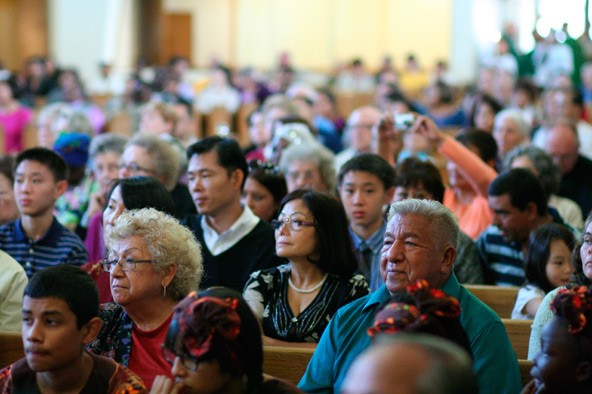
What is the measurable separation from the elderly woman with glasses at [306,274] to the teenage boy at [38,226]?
1048 millimetres

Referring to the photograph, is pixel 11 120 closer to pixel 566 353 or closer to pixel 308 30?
pixel 566 353

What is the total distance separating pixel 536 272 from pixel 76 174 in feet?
10.00

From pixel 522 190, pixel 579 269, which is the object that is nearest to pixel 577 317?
pixel 579 269

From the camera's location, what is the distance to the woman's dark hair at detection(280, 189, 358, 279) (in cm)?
375

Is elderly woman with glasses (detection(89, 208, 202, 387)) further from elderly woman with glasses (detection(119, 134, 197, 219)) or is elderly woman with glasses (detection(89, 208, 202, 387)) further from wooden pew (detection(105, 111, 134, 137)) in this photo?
wooden pew (detection(105, 111, 134, 137))

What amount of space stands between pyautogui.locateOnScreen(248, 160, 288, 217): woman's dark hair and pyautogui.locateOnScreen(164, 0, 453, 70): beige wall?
1409 cm

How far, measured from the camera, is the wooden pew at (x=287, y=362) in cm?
317

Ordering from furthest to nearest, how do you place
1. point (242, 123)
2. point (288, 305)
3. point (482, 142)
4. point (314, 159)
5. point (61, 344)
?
1. point (242, 123)
2. point (482, 142)
3. point (314, 159)
4. point (288, 305)
5. point (61, 344)

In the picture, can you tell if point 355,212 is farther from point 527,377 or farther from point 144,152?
point 527,377

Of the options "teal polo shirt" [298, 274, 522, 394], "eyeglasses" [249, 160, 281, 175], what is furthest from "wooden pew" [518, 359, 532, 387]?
"eyeglasses" [249, 160, 281, 175]

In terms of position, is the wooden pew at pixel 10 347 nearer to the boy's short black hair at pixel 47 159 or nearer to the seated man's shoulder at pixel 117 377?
the seated man's shoulder at pixel 117 377

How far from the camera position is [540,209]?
4.52 m

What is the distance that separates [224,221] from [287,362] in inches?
52.7

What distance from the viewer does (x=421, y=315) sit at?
240 centimetres
